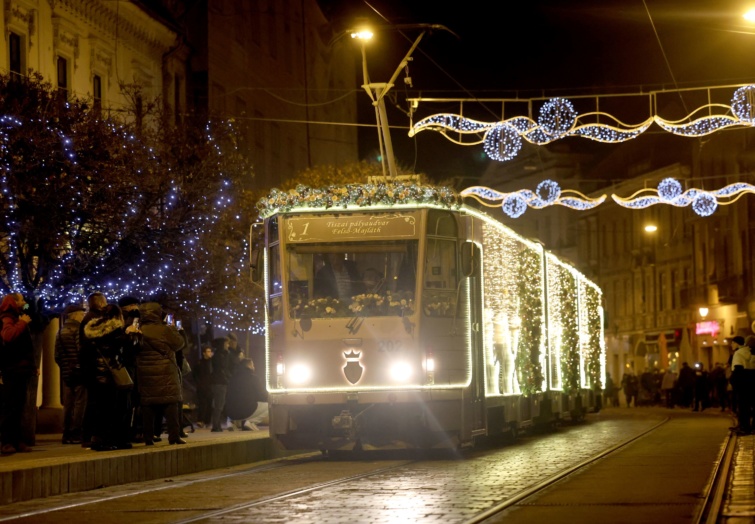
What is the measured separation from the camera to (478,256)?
20.2m

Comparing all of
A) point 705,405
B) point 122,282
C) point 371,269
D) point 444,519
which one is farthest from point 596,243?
point 444,519

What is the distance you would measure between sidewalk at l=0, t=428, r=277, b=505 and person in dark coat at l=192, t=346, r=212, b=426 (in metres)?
3.32

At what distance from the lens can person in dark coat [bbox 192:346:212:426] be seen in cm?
2423

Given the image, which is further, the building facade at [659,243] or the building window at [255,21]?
the building facade at [659,243]

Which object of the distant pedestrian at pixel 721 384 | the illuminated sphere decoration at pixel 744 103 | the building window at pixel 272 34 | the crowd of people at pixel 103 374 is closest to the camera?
the crowd of people at pixel 103 374

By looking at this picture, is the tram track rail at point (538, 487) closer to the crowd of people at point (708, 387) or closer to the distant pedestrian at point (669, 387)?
the crowd of people at point (708, 387)

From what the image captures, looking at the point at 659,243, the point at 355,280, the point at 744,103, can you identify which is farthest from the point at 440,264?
the point at 659,243

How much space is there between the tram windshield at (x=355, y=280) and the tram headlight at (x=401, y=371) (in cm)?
63

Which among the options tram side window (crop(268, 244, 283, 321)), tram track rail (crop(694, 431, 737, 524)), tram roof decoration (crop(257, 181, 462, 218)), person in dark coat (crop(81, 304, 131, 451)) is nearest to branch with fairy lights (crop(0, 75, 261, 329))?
tram side window (crop(268, 244, 283, 321))

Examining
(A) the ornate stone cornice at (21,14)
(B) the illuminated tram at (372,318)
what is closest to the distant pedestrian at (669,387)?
(A) the ornate stone cornice at (21,14)

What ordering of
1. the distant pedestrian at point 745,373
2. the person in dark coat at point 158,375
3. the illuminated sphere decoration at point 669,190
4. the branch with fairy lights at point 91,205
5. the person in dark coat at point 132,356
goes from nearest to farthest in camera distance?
the person in dark coat at point 132,356 → the person in dark coat at point 158,375 → the branch with fairy lights at point 91,205 → the distant pedestrian at point 745,373 → the illuminated sphere decoration at point 669,190

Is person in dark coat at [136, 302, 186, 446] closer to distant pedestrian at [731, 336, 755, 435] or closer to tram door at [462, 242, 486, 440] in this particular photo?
tram door at [462, 242, 486, 440]

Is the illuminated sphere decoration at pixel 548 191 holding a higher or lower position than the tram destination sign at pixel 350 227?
higher

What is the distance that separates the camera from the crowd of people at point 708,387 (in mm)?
24734
